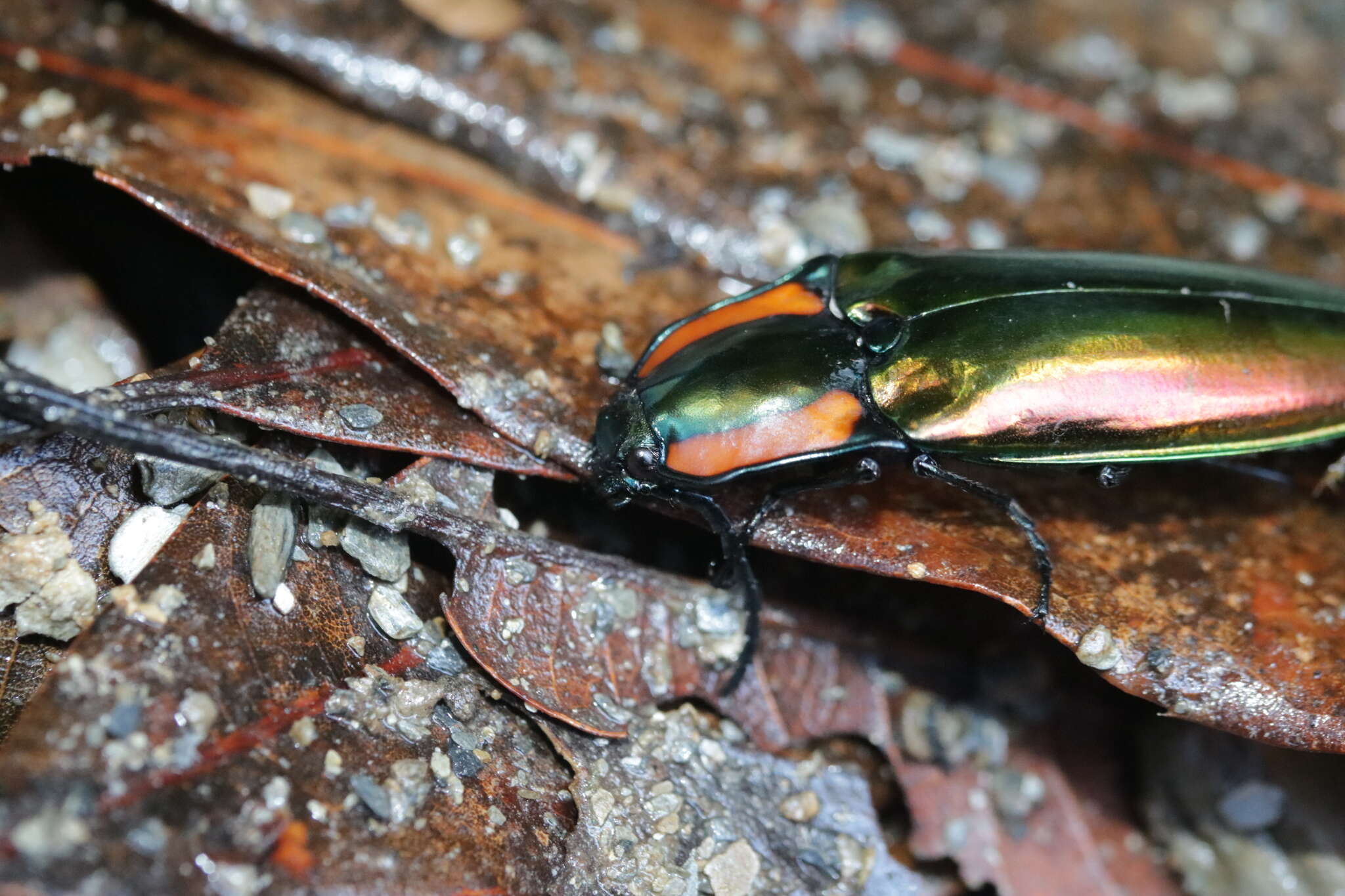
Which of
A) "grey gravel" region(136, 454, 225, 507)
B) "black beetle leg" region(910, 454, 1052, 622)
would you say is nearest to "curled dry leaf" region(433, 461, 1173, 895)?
"grey gravel" region(136, 454, 225, 507)

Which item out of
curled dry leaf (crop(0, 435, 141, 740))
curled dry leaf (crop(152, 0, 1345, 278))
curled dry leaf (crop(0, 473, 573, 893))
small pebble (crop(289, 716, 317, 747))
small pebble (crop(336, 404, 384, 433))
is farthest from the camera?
curled dry leaf (crop(152, 0, 1345, 278))

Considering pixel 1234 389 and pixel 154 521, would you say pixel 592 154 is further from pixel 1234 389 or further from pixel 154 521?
pixel 1234 389

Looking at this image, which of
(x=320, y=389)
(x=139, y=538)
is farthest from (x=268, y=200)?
(x=139, y=538)

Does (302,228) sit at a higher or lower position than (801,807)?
higher

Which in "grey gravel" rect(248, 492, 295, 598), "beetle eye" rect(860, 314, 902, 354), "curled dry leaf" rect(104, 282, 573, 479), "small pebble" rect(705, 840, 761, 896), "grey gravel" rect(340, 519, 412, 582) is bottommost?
"small pebble" rect(705, 840, 761, 896)

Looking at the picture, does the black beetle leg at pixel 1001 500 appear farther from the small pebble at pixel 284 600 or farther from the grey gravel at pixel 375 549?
the small pebble at pixel 284 600

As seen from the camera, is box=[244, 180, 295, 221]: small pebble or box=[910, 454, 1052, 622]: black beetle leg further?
box=[244, 180, 295, 221]: small pebble

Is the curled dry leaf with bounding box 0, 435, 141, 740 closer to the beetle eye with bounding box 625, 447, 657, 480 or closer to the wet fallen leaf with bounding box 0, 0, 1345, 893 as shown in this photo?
the wet fallen leaf with bounding box 0, 0, 1345, 893

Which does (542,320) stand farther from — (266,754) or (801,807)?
(801,807)
